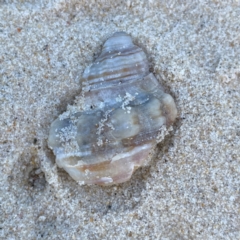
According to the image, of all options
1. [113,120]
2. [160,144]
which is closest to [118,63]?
[113,120]

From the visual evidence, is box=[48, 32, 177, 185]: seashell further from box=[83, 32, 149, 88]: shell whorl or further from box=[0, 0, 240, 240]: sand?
box=[0, 0, 240, 240]: sand

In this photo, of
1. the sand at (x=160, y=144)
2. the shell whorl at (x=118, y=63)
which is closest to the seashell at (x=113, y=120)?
the shell whorl at (x=118, y=63)

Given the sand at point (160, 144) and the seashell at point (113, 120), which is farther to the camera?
the sand at point (160, 144)

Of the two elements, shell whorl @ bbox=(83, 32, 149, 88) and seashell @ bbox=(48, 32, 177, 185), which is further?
shell whorl @ bbox=(83, 32, 149, 88)

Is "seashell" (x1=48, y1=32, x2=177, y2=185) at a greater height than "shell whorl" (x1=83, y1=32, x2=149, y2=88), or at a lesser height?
lesser

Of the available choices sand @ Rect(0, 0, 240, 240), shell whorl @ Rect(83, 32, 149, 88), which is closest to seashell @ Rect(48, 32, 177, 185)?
shell whorl @ Rect(83, 32, 149, 88)

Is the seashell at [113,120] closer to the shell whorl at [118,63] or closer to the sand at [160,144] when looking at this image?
the shell whorl at [118,63]
